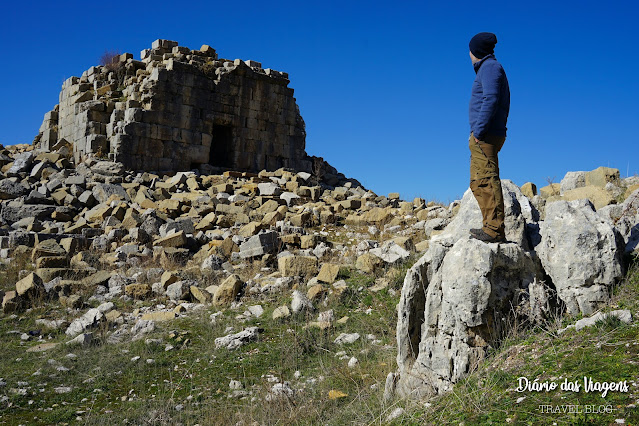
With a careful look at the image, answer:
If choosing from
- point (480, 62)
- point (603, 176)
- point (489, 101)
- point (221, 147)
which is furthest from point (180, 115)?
point (489, 101)

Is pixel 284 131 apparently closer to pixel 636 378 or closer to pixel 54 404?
pixel 54 404

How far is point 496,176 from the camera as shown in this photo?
14.7 feet

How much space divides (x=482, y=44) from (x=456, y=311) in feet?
7.43

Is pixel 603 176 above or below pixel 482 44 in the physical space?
below

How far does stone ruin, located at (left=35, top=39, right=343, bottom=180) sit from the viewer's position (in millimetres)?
15758

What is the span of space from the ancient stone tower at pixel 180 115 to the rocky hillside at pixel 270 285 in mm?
2642

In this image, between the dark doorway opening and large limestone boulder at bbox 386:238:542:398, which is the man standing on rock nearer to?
large limestone boulder at bbox 386:238:542:398

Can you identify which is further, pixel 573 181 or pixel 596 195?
pixel 573 181

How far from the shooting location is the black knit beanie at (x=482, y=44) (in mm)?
4648

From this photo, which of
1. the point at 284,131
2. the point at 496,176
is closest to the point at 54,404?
the point at 496,176

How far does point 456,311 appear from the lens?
12.9 feet

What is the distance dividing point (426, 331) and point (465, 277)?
0.55 meters

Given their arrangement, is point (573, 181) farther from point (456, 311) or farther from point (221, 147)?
point (221, 147)

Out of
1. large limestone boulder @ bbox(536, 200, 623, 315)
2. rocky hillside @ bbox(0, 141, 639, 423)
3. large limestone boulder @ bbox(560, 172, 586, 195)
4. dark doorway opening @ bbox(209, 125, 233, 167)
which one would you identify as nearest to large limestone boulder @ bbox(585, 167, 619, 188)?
rocky hillside @ bbox(0, 141, 639, 423)
